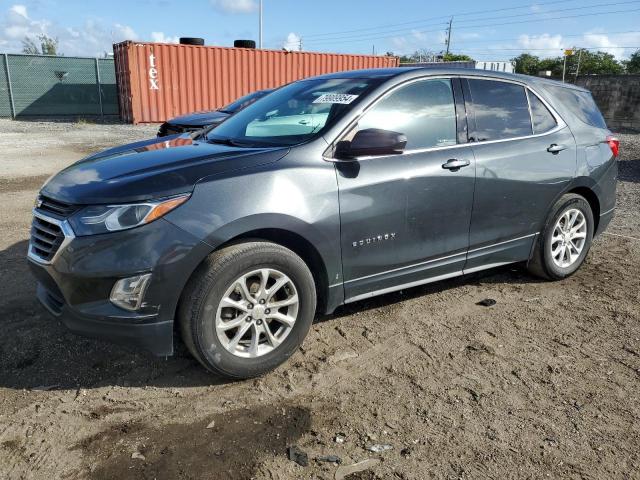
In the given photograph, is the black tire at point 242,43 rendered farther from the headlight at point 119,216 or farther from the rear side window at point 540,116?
the headlight at point 119,216

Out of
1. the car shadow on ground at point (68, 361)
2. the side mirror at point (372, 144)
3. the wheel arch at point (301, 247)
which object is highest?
the side mirror at point (372, 144)

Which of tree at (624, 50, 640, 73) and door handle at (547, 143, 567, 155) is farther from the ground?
tree at (624, 50, 640, 73)

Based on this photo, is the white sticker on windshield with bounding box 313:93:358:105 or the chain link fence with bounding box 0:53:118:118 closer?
the white sticker on windshield with bounding box 313:93:358:105

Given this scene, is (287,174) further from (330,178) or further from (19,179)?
(19,179)

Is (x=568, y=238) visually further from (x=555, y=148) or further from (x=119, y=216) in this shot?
(x=119, y=216)

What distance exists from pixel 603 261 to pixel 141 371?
4.41 metres

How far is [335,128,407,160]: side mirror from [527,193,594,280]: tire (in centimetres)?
187

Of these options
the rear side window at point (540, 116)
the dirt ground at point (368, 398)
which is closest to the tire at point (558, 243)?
the dirt ground at point (368, 398)

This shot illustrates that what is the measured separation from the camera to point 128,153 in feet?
11.7

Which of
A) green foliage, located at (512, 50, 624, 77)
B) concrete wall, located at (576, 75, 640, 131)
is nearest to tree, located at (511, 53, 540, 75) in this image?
green foliage, located at (512, 50, 624, 77)

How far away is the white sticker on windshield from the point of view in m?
3.49

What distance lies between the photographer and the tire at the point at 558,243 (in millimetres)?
4402

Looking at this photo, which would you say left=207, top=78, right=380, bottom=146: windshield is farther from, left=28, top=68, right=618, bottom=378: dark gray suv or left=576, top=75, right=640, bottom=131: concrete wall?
left=576, top=75, right=640, bottom=131: concrete wall

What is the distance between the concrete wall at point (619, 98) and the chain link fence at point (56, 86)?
64.3ft
